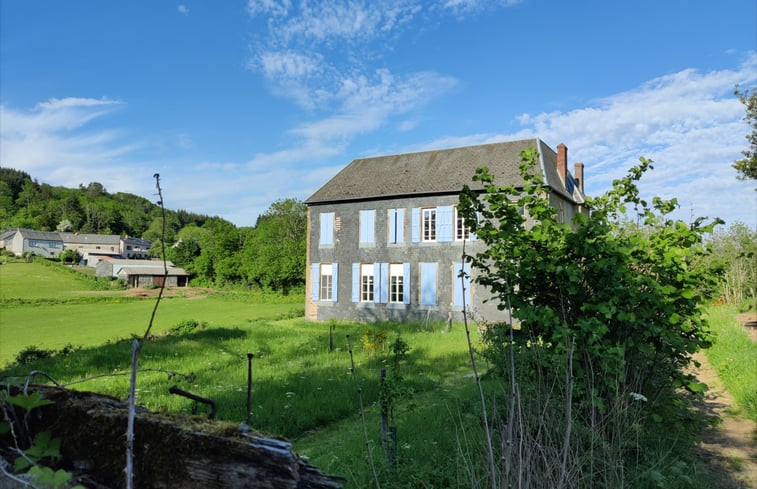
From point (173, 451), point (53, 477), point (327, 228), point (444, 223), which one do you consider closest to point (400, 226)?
point (444, 223)

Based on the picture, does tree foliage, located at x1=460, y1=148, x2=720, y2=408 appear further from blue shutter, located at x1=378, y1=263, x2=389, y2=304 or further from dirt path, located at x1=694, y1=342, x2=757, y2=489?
blue shutter, located at x1=378, y1=263, x2=389, y2=304

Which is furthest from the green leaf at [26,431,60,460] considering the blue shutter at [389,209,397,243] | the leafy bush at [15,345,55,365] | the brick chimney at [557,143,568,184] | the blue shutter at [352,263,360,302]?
the brick chimney at [557,143,568,184]

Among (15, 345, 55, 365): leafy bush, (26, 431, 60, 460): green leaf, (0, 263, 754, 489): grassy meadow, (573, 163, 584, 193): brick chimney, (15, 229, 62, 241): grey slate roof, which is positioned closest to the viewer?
(26, 431, 60, 460): green leaf

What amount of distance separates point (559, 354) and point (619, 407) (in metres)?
0.84

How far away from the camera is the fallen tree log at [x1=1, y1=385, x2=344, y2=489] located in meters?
1.33

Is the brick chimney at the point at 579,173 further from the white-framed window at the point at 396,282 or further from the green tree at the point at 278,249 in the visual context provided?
the green tree at the point at 278,249

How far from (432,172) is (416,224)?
2.85m

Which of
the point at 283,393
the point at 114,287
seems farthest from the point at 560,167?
the point at 114,287

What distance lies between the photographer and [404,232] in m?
22.0

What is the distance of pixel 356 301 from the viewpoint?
22.8 meters

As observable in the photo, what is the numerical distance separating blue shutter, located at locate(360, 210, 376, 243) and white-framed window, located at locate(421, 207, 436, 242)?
102 inches

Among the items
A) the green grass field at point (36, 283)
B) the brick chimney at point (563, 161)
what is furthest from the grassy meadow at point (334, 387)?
the green grass field at point (36, 283)

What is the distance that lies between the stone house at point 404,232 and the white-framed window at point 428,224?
0.05m

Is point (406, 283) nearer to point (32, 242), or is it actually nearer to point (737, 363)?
point (737, 363)
